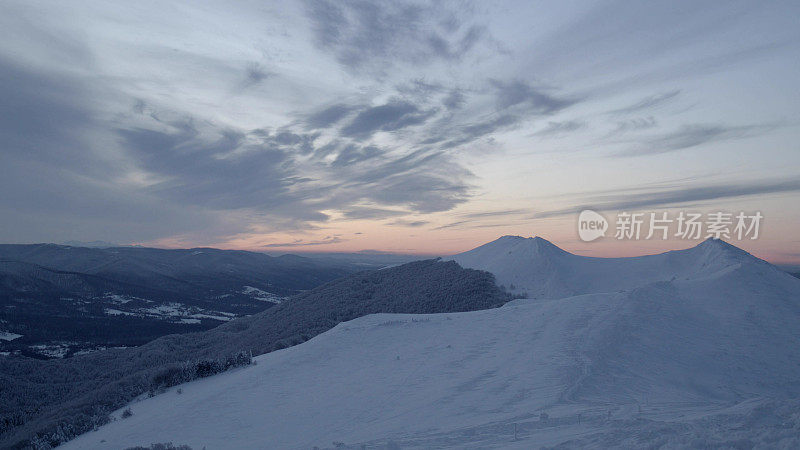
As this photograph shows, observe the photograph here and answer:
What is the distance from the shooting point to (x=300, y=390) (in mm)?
12406

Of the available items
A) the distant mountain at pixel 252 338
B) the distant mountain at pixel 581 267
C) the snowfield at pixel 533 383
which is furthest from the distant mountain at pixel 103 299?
the distant mountain at pixel 581 267

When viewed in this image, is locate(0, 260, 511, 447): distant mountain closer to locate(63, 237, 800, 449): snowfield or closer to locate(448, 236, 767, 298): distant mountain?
locate(448, 236, 767, 298): distant mountain

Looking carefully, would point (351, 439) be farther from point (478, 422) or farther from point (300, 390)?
point (300, 390)

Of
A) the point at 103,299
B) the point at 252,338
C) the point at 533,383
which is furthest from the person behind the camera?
the point at 103,299

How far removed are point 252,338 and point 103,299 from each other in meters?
62.1

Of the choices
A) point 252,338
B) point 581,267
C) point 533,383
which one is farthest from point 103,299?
point 533,383

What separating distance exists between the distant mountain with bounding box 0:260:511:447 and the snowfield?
7.84m

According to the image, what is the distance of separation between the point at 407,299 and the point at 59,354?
36.5 m

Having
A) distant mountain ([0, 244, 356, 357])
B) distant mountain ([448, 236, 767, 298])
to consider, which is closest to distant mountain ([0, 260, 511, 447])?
distant mountain ([448, 236, 767, 298])

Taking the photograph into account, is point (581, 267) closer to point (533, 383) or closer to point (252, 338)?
point (533, 383)

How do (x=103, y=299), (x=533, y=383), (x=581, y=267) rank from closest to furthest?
1. (x=533, y=383)
2. (x=581, y=267)
3. (x=103, y=299)

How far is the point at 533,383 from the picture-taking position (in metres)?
10.6

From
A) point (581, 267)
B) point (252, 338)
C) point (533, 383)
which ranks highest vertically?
point (581, 267)

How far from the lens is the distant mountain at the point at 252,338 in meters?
23.4
